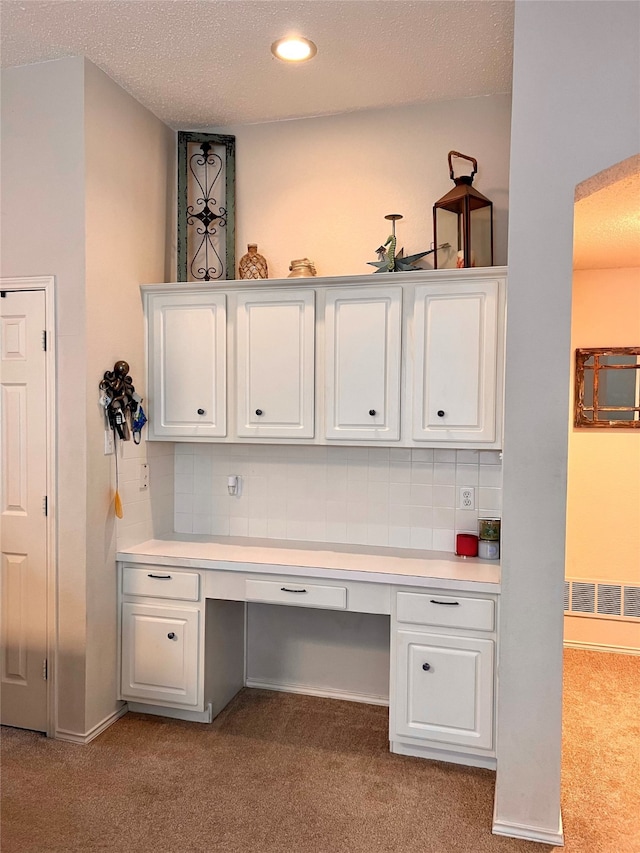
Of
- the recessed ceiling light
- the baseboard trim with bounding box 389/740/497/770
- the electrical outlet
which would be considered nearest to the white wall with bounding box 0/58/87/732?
the recessed ceiling light

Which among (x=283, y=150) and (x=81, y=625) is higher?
(x=283, y=150)

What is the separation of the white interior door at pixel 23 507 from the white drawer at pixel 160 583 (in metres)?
0.40

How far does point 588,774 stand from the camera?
2.83 metres

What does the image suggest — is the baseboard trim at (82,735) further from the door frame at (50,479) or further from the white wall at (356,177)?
the white wall at (356,177)

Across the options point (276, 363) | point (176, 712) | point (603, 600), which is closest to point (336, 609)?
point (176, 712)

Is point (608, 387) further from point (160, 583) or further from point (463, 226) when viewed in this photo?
point (160, 583)

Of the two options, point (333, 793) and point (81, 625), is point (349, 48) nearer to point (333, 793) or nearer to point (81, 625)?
point (81, 625)

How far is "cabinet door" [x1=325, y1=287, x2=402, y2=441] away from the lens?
306 cm

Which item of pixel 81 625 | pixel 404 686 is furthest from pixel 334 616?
pixel 81 625

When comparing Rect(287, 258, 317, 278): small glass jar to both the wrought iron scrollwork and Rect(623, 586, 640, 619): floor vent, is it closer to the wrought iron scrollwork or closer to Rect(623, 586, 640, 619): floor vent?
the wrought iron scrollwork

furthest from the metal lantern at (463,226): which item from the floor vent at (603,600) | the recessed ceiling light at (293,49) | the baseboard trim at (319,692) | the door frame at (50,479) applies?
the floor vent at (603,600)

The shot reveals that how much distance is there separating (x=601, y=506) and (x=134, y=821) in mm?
3398

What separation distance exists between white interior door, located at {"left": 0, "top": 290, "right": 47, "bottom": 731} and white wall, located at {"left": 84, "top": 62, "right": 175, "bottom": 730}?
24 centimetres

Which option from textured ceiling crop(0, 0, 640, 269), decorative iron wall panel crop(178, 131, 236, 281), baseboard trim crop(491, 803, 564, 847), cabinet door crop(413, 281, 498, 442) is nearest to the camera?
baseboard trim crop(491, 803, 564, 847)
